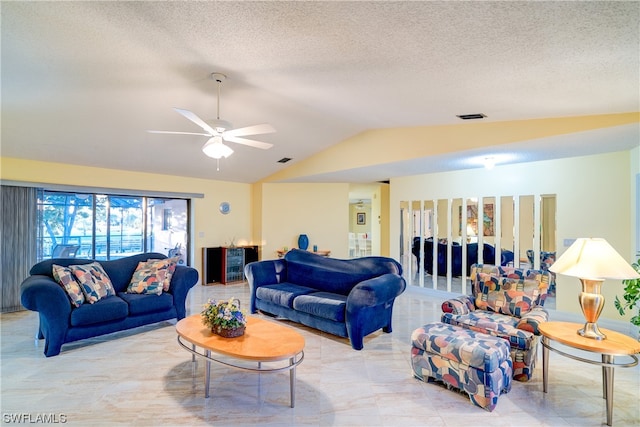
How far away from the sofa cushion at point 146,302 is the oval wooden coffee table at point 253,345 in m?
1.20

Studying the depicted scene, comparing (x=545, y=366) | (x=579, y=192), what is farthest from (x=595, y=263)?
(x=579, y=192)

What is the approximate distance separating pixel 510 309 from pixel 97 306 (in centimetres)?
434

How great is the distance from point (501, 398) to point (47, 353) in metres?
4.23

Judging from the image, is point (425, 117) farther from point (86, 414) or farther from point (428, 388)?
point (86, 414)

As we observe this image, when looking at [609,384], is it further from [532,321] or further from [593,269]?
[593,269]

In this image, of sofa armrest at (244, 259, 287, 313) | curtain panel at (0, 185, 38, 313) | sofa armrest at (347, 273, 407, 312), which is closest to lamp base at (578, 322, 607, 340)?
sofa armrest at (347, 273, 407, 312)

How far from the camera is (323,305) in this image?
12.3 ft

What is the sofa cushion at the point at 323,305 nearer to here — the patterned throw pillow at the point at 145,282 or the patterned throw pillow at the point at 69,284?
the patterned throw pillow at the point at 145,282

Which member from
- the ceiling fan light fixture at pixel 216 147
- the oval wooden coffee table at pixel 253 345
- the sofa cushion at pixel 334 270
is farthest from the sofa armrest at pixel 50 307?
the sofa cushion at pixel 334 270

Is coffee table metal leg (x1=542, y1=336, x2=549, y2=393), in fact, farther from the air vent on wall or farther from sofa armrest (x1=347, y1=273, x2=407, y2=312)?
the air vent on wall

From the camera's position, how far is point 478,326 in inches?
115

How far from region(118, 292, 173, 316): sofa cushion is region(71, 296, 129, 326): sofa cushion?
0.08 m

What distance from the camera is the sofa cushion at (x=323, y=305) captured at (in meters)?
3.60

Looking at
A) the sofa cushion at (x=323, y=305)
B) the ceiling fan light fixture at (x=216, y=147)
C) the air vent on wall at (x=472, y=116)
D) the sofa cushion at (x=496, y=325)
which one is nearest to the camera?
the sofa cushion at (x=496, y=325)
